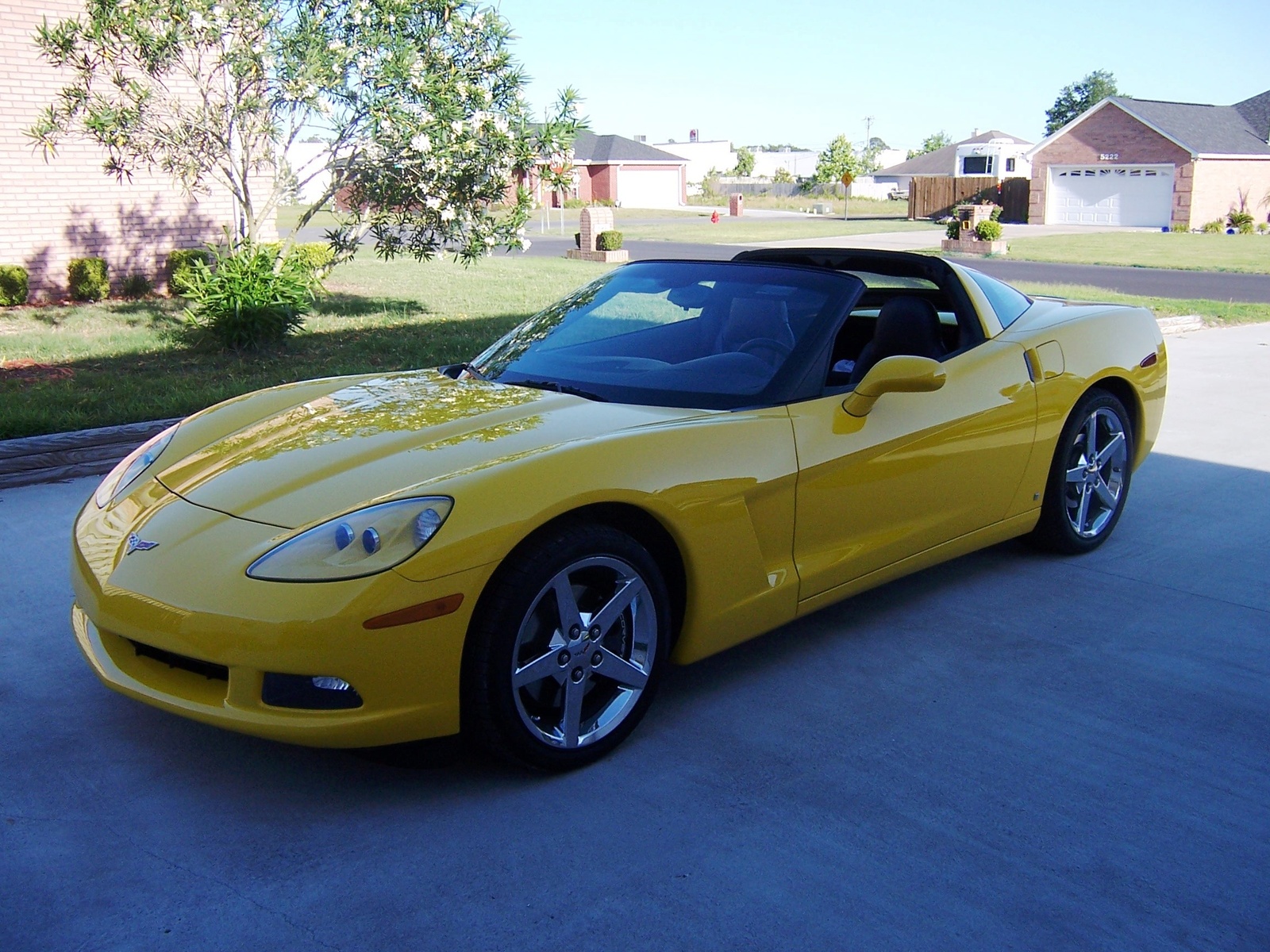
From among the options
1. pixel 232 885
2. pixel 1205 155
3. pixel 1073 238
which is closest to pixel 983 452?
pixel 232 885

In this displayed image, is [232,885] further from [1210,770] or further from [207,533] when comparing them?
[1210,770]

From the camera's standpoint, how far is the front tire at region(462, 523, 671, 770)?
2781mm

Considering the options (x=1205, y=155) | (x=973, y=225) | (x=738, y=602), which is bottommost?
(x=738, y=602)

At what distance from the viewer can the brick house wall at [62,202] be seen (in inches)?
520

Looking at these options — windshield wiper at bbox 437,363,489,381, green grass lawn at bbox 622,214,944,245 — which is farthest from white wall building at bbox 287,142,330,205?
green grass lawn at bbox 622,214,944,245

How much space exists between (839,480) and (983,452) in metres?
0.85

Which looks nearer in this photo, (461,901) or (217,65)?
(461,901)

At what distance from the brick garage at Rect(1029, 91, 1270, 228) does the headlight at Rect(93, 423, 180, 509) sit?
4734 centimetres

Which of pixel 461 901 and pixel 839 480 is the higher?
pixel 839 480

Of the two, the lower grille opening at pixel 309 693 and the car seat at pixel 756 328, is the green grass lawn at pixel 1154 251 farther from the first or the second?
the lower grille opening at pixel 309 693

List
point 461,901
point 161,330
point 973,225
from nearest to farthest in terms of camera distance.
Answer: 1. point 461,901
2. point 161,330
3. point 973,225

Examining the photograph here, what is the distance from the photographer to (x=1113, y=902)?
2500 mm

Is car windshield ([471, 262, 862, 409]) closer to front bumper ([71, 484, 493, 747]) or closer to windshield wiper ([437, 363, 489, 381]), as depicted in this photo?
windshield wiper ([437, 363, 489, 381])

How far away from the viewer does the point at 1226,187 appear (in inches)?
1764
